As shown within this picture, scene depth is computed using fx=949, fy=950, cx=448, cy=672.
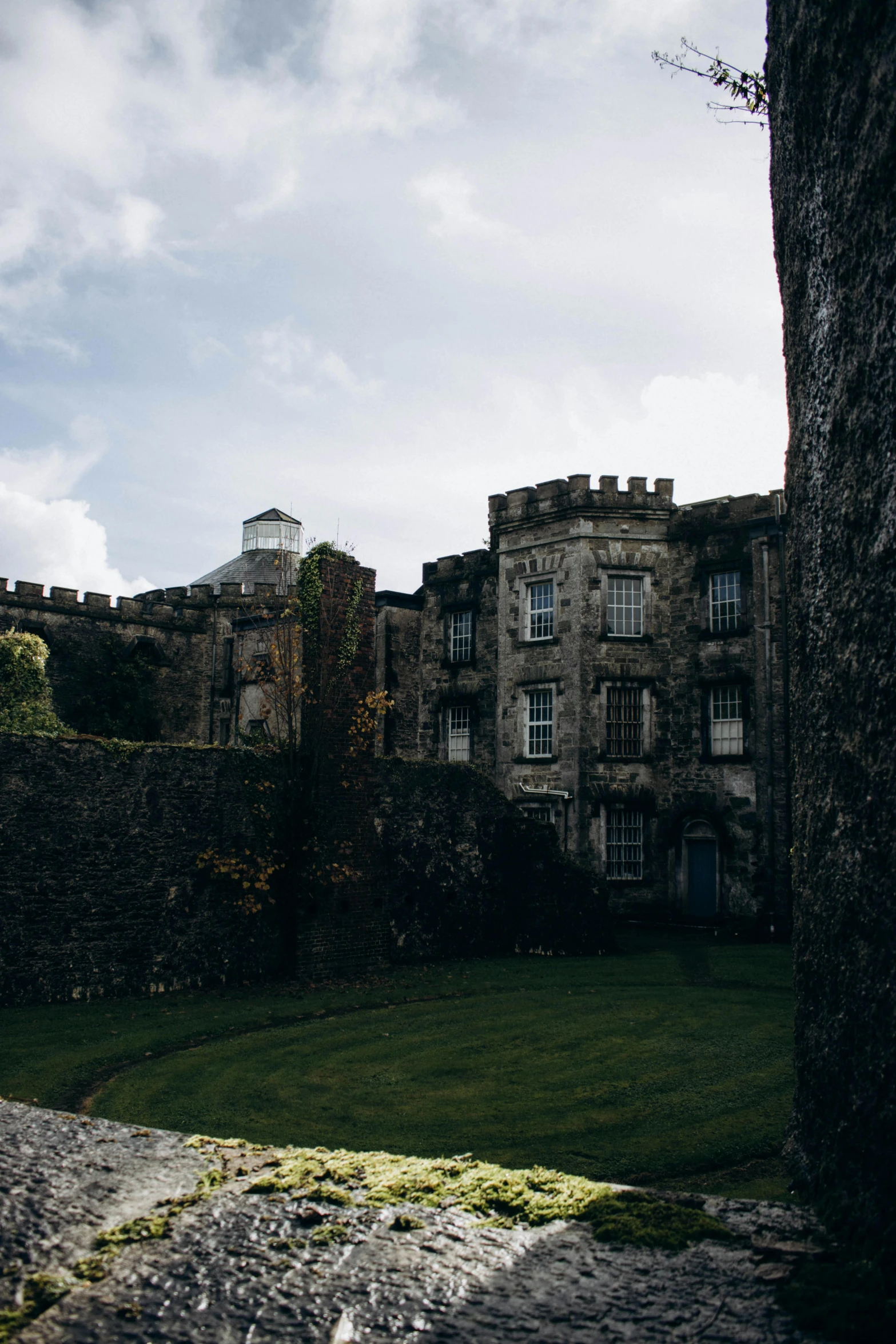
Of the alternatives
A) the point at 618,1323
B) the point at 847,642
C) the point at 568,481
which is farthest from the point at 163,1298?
the point at 568,481

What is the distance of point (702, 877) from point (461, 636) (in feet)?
32.8

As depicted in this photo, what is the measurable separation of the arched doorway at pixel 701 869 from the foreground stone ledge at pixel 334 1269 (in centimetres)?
2287

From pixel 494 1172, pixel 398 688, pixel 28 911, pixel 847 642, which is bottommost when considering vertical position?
pixel 28 911

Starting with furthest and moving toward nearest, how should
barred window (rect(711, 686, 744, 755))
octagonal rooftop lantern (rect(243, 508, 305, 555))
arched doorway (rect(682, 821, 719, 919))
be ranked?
1. octagonal rooftop lantern (rect(243, 508, 305, 555))
2. barred window (rect(711, 686, 744, 755))
3. arched doorway (rect(682, 821, 719, 919))

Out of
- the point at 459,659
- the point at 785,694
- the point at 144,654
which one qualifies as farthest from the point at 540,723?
the point at 144,654

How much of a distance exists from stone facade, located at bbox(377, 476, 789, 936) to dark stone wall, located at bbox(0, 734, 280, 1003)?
11.7 m

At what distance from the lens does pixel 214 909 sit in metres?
14.7

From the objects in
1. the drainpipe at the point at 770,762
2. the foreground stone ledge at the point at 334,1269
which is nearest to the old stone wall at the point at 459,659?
the drainpipe at the point at 770,762

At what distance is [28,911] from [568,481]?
17.8 meters

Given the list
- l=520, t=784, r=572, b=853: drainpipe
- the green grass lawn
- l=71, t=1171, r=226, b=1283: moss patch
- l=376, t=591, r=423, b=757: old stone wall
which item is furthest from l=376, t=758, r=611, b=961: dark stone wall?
l=71, t=1171, r=226, b=1283: moss patch

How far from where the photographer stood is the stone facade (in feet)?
76.8

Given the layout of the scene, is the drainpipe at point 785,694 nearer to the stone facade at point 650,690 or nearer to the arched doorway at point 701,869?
the stone facade at point 650,690

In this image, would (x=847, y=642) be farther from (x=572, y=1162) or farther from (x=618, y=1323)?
(x=572, y=1162)

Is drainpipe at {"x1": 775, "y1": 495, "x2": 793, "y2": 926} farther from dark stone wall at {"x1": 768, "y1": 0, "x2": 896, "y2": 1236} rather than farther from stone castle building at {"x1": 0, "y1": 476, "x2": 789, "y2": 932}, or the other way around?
dark stone wall at {"x1": 768, "y1": 0, "x2": 896, "y2": 1236}
